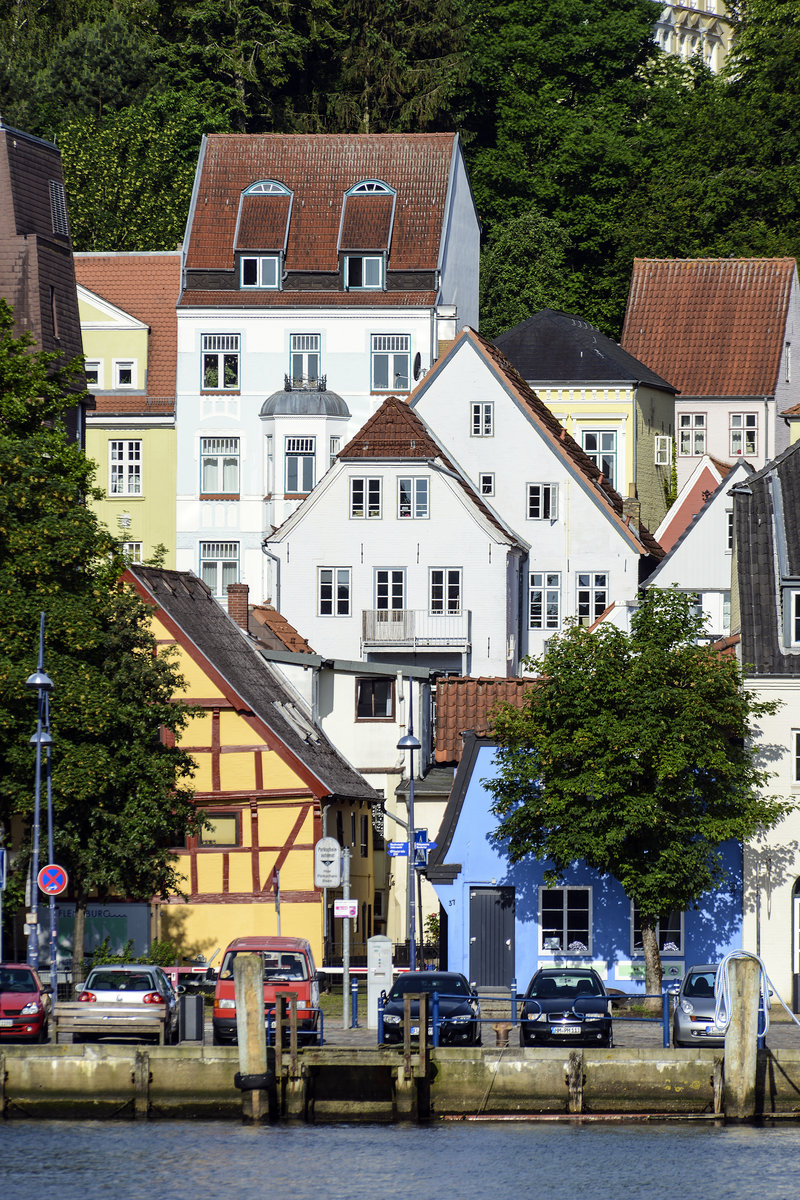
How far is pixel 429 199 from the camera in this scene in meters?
87.2

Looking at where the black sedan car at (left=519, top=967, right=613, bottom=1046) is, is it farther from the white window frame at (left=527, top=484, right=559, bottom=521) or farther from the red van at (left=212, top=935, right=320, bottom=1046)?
the white window frame at (left=527, top=484, right=559, bottom=521)

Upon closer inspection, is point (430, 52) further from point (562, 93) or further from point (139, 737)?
point (139, 737)

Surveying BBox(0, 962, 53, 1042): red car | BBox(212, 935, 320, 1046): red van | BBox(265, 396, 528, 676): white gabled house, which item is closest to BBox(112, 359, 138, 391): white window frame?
BBox(265, 396, 528, 676): white gabled house

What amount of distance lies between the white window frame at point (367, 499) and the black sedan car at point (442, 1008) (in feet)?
112

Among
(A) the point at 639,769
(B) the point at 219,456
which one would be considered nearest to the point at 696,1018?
(A) the point at 639,769

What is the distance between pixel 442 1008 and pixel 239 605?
27302 mm

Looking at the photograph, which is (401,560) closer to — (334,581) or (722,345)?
(334,581)

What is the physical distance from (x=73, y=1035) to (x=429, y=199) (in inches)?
1936

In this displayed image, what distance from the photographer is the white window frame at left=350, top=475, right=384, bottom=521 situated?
77875 millimetres

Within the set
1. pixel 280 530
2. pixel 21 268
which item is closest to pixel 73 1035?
pixel 21 268

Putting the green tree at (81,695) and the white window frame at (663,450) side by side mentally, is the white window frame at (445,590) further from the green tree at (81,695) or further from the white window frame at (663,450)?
the green tree at (81,695)

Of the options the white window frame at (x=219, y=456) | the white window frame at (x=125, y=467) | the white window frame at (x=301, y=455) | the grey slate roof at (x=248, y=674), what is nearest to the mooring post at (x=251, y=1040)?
the grey slate roof at (x=248, y=674)

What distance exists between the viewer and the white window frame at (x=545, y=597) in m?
81.3

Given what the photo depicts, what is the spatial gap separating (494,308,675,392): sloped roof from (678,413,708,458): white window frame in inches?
147
